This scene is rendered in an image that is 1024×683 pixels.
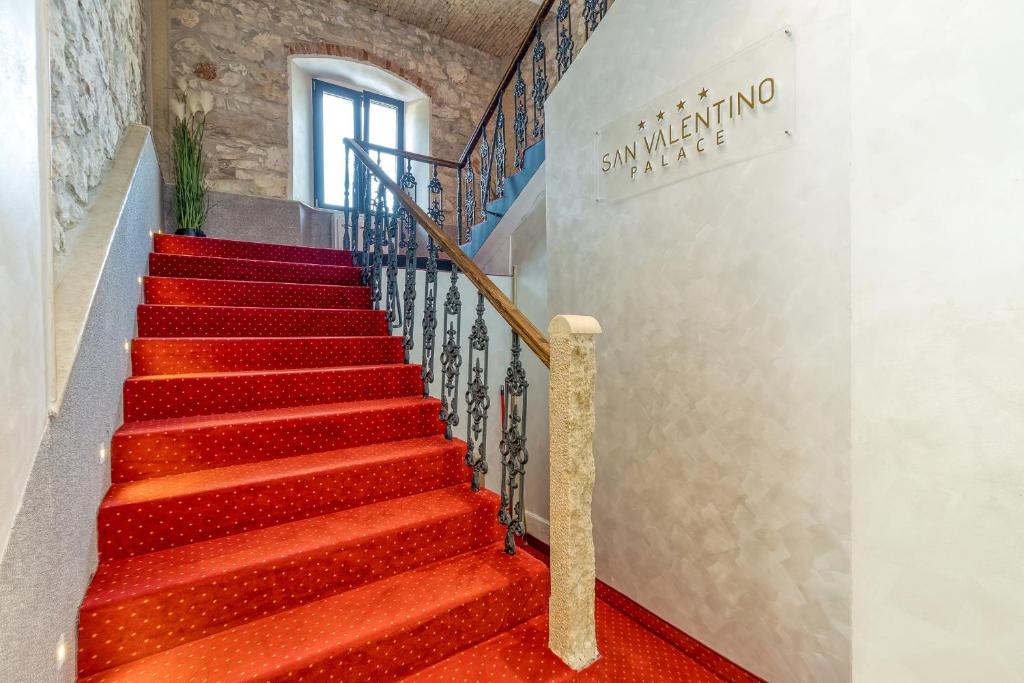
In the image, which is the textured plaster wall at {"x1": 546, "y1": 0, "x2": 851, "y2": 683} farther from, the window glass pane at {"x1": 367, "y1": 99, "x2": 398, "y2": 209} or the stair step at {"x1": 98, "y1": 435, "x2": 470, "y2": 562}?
the window glass pane at {"x1": 367, "y1": 99, "x2": 398, "y2": 209}

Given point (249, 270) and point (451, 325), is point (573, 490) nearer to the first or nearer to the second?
point (451, 325)

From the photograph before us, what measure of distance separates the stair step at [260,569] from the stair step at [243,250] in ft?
6.71

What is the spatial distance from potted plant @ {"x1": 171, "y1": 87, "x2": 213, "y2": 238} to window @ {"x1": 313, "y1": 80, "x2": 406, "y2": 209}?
1.10 m

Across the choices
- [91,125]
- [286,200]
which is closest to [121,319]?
[91,125]

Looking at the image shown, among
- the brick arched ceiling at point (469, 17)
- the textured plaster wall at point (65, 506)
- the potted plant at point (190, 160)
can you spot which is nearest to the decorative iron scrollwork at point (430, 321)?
the textured plaster wall at point (65, 506)

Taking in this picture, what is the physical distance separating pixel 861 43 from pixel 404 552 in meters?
2.18

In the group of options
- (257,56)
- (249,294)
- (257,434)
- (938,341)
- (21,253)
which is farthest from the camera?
(257,56)

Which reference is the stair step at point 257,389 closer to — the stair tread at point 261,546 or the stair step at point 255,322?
the stair step at point 255,322

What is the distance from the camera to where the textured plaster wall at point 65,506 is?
2.68 feet

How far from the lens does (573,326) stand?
1.46 metres

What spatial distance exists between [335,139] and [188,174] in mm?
1873

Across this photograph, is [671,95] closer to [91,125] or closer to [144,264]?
[91,125]

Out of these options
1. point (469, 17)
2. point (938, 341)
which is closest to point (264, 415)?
point (938, 341)

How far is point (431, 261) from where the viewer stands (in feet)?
7.71
